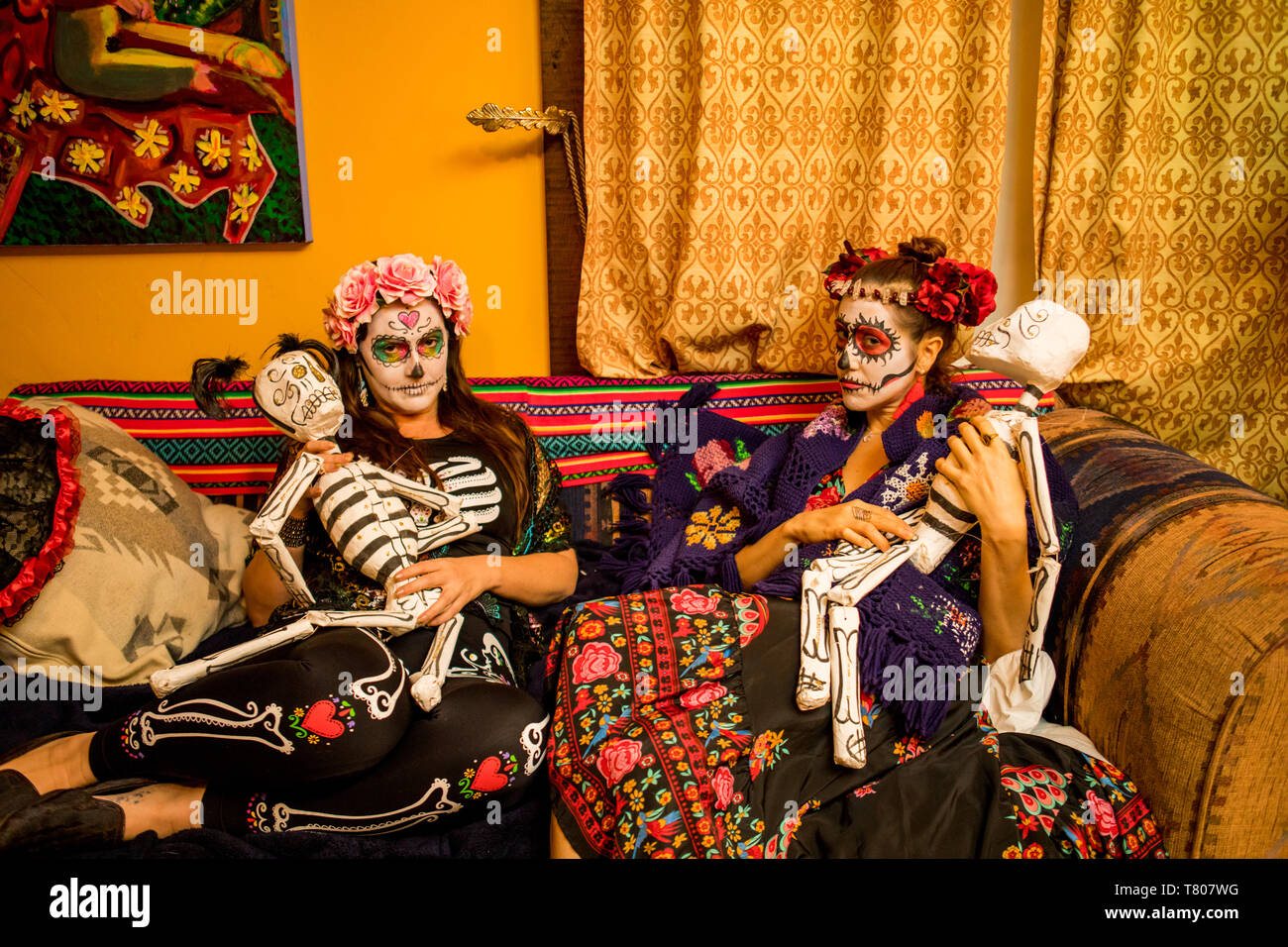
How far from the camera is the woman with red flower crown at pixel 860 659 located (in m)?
1.34

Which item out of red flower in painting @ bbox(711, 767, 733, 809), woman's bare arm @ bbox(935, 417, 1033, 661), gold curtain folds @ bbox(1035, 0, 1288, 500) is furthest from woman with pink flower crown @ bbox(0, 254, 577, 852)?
gold curtain folds @ bbox(1035, 0, 1288, 500)

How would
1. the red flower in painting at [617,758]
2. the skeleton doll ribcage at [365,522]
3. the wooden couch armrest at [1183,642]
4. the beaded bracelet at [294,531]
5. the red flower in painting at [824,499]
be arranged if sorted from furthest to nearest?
the red flower in painting at [824,499] → the beaded bracelet at [294,531] → the skeleton doll ribcage at [365,522] → the red flower in painting at [617,758] → the wooden couch armrest at [1183,642]

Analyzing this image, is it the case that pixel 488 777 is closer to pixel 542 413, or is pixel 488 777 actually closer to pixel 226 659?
pixel 226 659

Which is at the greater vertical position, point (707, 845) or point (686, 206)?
point (686, 206)

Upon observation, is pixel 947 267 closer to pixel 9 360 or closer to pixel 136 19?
pixel 136 19

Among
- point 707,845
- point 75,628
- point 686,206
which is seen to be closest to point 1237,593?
point 707,845

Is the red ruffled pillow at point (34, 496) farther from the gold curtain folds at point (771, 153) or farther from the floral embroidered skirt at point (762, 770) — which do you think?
the gold curtain folds at point (771, 153)

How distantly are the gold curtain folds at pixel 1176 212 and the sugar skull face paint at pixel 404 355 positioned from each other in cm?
159

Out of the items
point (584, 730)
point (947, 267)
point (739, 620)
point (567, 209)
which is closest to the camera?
point (584, 730)

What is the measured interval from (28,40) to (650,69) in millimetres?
1633

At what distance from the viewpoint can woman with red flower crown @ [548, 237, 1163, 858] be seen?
1338 millimetres

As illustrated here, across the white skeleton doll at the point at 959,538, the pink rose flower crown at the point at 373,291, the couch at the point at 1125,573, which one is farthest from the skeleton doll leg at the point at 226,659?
the white skeleton doll at the point at 959,538

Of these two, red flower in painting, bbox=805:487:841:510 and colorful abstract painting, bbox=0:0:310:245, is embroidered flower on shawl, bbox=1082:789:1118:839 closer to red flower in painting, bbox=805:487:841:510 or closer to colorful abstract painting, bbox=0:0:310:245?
red flower in painting, bbox=805:487:841:510
